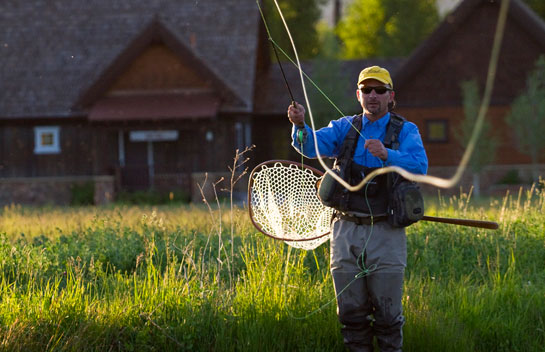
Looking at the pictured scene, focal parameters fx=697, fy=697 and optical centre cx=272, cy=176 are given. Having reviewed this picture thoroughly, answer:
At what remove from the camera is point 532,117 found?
20.4 metres

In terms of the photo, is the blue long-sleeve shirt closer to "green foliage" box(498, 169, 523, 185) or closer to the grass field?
the grass field

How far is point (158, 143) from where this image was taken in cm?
2336

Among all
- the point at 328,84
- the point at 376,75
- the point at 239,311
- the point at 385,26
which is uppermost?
the point at 385,26

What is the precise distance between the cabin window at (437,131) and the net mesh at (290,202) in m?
18.3

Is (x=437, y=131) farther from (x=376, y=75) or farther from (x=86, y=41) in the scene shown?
(x=376, y=75)

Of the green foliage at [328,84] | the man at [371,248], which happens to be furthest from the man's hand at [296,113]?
the green foliage at [328,84]

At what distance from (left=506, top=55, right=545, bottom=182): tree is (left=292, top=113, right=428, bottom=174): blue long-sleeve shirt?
1672 cm

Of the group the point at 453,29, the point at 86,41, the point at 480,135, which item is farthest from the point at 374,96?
the point at 86,41

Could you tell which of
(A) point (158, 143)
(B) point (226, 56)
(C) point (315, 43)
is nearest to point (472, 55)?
(B) point (226, 56)

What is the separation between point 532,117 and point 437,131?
3771 mm

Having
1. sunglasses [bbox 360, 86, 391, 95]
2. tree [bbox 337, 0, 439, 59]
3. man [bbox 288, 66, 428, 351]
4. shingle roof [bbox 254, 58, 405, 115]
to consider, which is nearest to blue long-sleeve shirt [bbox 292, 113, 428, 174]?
man [bbox 288, 66, 428, 351]

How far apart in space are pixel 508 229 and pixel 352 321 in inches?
150

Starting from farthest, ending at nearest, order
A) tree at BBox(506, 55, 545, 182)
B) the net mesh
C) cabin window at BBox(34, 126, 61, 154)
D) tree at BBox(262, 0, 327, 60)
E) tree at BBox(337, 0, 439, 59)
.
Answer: tree at BBox(262, 0, 327, 60), tree at BBox(337, 0, 439, 59), cabin window at BBox(34, 126, 61, 154), tree at BBox(506, 55, 545, 182), the net mesh

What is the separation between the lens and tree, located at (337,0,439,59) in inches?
1382
